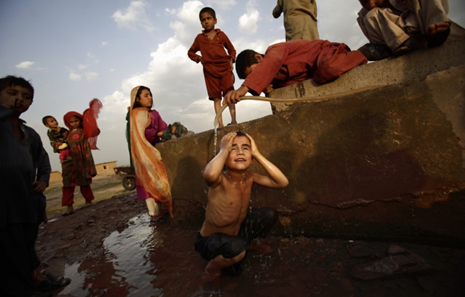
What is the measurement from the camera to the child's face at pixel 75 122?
4906mm

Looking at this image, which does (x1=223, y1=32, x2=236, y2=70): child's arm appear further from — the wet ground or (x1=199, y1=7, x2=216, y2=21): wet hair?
the wet ground

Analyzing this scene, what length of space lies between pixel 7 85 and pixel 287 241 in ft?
9.37

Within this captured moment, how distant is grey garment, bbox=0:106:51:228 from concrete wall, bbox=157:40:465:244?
1.99 metres

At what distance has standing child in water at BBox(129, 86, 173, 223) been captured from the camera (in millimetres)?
3246

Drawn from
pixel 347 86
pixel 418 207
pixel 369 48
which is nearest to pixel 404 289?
pixel 418 207

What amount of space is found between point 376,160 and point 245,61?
183 centimetres

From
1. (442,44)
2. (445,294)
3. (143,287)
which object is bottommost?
(143,287)

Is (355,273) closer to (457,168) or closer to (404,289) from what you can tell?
(404,289)

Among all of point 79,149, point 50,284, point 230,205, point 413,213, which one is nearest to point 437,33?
point 413,213

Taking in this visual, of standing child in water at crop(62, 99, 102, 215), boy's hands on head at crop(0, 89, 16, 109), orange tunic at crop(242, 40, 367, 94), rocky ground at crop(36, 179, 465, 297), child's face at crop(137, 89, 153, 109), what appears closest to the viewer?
rocky ground at crop(36, 179, 465, 297)

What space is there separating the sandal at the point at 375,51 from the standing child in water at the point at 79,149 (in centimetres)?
497

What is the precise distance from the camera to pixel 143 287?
171 cm

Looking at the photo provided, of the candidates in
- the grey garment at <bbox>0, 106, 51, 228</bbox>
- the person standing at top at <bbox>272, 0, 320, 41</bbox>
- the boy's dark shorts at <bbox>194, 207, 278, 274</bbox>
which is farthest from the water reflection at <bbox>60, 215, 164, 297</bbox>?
the person standing at top at <bbox>272, 0, 320, 41</bbox>

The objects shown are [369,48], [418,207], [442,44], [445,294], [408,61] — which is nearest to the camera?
[445,294]
